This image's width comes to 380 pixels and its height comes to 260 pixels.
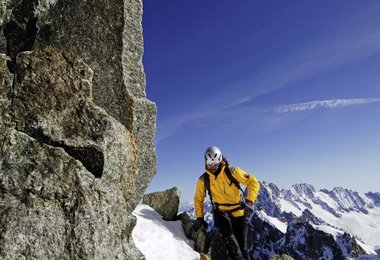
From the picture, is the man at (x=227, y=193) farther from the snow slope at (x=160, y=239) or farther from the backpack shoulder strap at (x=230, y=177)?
the snow slope at (x=160, y=239)

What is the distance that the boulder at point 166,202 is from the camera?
2250cm

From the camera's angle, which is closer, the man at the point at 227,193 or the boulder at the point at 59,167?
the boulder at the point at 59,167

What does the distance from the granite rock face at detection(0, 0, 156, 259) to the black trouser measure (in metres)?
3.86

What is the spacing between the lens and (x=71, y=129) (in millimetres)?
12633

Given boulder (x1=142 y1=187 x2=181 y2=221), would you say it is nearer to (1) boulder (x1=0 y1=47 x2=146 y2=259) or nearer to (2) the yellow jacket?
(2) the yellow jacket

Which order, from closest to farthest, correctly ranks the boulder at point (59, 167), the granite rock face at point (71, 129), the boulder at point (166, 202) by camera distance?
1. the boulder at point (59, 167)
2. the granite rock face at point (71, 129)
3. the boulder at point (166, 202)

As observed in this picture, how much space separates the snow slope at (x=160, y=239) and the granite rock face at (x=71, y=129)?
91.8 inches

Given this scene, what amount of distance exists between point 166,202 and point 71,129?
11686mm

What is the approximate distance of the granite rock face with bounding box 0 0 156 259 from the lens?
10398 mm

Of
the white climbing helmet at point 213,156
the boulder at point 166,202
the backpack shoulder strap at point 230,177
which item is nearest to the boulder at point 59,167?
the white climbing helmet at point 213,156

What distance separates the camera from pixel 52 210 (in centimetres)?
1058

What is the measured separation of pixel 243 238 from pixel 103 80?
8935 millimetres

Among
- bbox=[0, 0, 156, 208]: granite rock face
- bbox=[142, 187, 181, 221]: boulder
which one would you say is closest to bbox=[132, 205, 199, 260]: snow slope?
bbox=[142, 187, 181, 221]: boulder

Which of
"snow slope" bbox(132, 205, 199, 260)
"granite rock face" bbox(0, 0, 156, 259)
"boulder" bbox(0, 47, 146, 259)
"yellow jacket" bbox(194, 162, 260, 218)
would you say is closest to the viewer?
"boulder" bbox(0, 47, 146, 259)
